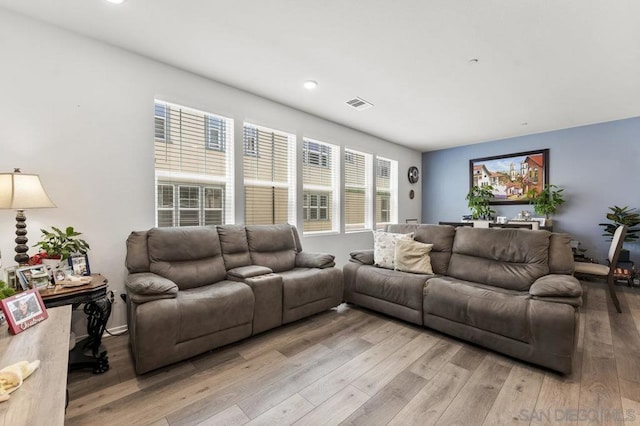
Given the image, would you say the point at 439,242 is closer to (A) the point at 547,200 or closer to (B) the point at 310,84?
(B) the point at 310,84

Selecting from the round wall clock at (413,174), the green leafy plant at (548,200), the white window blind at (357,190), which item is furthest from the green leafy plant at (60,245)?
the green leafy plant at (548,200)

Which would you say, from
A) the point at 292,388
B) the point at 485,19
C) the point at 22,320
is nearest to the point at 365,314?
the point at 292,388

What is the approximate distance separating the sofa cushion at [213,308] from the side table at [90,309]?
518 mm

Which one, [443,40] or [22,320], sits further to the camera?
[443,40]

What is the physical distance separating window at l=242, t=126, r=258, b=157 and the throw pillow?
195 cm

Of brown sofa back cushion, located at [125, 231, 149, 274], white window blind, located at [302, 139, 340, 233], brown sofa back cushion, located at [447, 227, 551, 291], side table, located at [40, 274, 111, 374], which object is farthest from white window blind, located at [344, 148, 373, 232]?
side table, located at [40, 274, 111, 374]

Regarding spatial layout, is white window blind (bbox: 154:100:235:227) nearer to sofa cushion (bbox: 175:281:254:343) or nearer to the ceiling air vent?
sofa cushion (bbox: 175:281:254:343)

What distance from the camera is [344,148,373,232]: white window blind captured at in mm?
4902

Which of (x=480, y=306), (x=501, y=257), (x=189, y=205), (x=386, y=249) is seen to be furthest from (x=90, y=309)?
(x=501, y=257)

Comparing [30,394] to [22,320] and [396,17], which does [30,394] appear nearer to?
[22,320]

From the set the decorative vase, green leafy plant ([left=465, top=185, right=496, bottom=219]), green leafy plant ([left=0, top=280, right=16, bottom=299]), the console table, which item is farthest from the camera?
green leafy plant ([left=465, top=185, right=496, bottom=219])

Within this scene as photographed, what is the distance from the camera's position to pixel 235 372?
1.99m

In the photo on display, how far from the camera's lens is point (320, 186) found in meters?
4.47

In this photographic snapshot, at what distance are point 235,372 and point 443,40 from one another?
10.3ft
